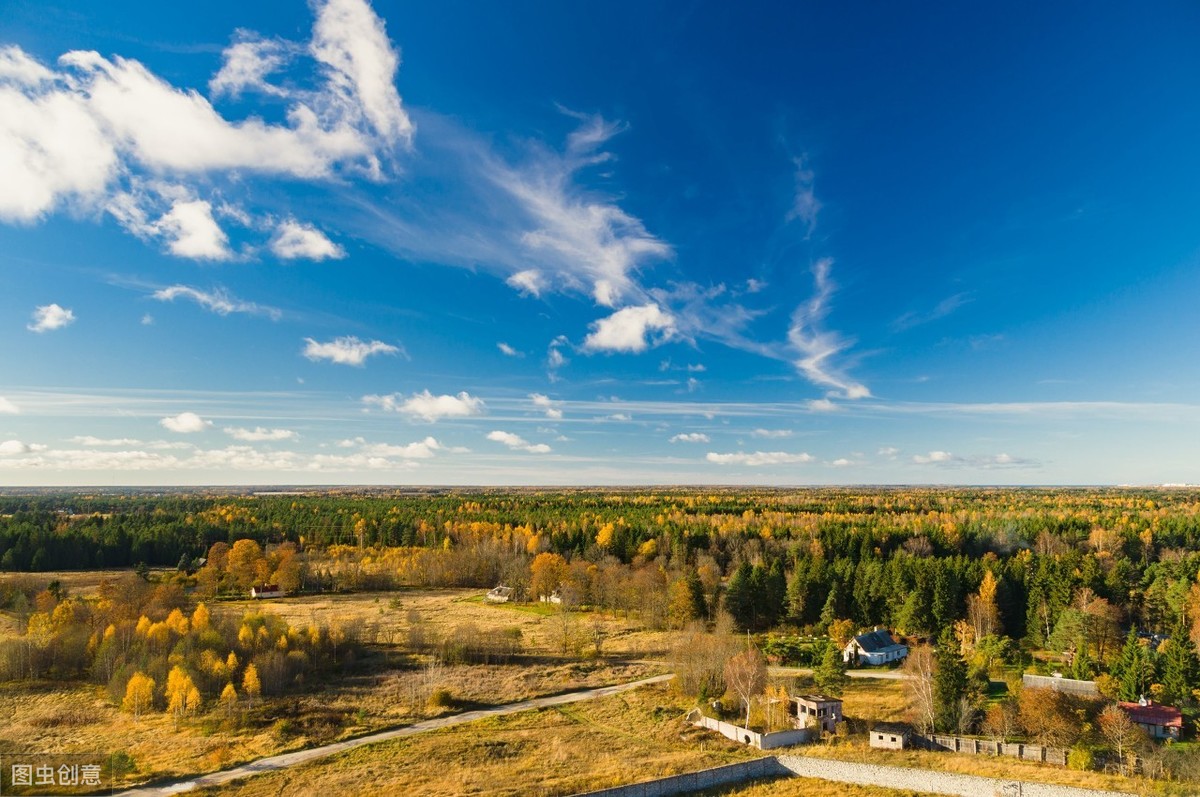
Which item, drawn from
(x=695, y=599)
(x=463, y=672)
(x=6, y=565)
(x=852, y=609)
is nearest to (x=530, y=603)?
(x=695, y=599)

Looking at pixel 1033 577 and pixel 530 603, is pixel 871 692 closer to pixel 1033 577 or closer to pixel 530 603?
pixel 1033 577

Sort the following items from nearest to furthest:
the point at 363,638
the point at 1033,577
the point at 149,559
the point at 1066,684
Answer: the point at 1066,684 < the point at 363,638 < the point at 1033,577 < the point at 149,559

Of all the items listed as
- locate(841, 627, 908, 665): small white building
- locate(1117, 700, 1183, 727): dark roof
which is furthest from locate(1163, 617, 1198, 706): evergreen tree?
locate(841, 627, 908, 665): small white building

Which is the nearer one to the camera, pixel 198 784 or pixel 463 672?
pixel 198 784

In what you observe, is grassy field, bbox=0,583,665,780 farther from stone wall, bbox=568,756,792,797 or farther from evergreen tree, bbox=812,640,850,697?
stone wall, bbox=568,756,792,797

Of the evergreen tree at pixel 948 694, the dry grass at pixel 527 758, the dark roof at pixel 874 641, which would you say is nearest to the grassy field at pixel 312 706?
the dry grass at pixel 527 758
